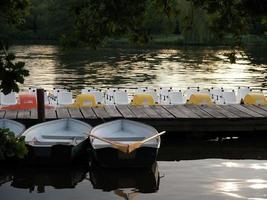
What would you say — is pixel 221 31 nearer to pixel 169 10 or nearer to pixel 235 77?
pixel 169 10

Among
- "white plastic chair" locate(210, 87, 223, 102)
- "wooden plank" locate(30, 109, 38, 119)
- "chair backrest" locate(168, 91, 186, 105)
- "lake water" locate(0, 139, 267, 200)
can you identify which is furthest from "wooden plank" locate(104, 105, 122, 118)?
"white plastic chair" locate(210, 87, 223, 102)

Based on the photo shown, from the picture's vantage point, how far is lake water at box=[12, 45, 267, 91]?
141ft

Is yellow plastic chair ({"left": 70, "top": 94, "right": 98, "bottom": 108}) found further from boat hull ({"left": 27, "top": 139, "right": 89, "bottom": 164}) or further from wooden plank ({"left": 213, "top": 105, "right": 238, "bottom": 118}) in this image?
boat hull ({"left": 27, "top": 139, "right": 89, "bottom": 164})

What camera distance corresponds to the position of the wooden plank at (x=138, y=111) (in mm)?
17844

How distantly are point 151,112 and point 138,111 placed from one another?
1.72 feet

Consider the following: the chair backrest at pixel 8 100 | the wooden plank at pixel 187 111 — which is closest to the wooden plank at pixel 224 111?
the wooden plank at pixel 187 111

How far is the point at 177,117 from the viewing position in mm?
17594

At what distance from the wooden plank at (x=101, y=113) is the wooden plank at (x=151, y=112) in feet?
5.14

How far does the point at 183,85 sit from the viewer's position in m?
41.5

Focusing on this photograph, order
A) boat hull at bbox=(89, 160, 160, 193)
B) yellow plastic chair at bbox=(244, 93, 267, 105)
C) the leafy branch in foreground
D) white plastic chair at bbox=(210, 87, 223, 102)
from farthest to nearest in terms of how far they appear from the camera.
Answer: white plastic chair at bbox=(210, 87, 223, 102), yellow plastic chair at bbox=(244, 93, 267, 105), boat hull at bbox=(89, 160, 160, 193), the leafy branch in foreground

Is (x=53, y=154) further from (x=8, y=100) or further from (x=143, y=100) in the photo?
(x=8, y=100)

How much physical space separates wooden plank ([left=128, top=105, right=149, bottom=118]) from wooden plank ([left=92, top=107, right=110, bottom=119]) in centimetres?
111

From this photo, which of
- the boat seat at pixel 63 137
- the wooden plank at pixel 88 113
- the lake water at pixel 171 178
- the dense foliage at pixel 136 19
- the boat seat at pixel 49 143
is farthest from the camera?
the wooden plank at pixel 88 113

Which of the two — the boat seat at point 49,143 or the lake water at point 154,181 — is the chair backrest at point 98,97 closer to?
the lake water at point 154,181
